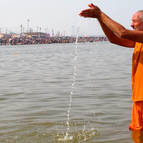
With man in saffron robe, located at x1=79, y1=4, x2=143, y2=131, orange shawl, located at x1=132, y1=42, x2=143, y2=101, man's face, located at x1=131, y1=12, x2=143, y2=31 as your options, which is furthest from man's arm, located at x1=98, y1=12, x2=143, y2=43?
orange shawl, located at x1=132, y1=42, x2=143, y2=101

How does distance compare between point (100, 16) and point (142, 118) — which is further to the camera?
point (142, 118)

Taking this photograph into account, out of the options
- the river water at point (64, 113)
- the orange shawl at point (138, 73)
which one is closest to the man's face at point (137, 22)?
the orange shawl at point (138, 73)

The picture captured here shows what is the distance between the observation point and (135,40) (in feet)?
12.5

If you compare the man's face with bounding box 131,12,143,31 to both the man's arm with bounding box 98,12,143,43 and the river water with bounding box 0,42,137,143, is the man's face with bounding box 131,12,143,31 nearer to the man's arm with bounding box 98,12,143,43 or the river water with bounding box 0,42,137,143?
the man's arm with bounding box 98,12,143,43

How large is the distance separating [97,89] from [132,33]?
705 centimetres

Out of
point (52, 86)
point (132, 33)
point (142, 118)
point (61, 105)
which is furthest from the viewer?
point (52, 86)

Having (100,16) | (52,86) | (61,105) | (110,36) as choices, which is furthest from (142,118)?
(52,86)

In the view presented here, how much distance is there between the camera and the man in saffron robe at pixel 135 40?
12.3 ft

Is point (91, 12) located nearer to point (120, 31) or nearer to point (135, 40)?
point (120, 31)

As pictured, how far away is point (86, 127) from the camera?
6426 mm

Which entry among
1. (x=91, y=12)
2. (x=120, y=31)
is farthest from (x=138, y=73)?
(x=91, y=12)

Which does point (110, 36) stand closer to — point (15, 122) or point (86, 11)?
point (86, 11)

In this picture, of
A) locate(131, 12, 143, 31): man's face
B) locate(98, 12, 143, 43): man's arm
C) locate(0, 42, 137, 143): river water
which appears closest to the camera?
locate(98, 12, 143, 43): man's arm

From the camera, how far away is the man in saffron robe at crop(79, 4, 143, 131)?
3.74 meters
